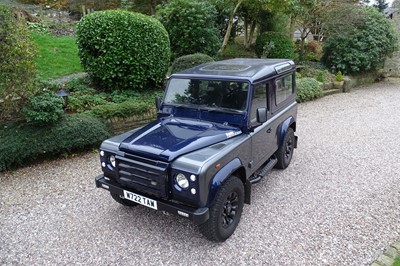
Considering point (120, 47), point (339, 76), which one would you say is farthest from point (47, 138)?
point (339, 76)

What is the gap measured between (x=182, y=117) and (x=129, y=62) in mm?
3669

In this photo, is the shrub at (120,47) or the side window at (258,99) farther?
the shrub at (120,47)

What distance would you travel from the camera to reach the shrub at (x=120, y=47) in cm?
718

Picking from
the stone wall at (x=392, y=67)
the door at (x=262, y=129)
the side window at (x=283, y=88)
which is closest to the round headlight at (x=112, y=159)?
the door at (x=262, y=129)

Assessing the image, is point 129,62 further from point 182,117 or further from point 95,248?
point 95,248

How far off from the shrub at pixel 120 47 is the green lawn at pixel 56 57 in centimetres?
160

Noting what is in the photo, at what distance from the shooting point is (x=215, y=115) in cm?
414

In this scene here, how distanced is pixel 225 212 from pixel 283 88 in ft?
8.29

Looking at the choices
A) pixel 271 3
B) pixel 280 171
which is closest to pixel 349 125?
pixel 280 171

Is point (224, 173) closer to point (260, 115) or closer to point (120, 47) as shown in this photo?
point (260, 115)

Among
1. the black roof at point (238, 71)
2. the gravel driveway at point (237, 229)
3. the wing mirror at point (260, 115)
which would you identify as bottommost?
the gravel driveway at point (237, 229)

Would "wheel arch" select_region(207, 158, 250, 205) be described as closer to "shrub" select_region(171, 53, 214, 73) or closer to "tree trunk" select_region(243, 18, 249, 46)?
"shrub" select_region(171, 53, 214, 73)

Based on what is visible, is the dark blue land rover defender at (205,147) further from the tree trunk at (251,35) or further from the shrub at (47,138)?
the tree trunk at (251,35)

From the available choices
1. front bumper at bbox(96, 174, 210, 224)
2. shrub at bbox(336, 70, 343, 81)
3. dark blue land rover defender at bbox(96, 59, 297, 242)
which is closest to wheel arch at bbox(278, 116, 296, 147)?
dark blue land rover defender at bbox(96, 59, 297, 242)
